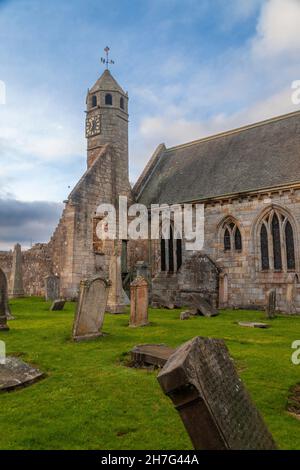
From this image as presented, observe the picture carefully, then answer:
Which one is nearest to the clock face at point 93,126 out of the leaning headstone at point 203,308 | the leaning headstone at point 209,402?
the leaning headstone at point 203,308

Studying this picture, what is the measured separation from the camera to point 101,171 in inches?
782

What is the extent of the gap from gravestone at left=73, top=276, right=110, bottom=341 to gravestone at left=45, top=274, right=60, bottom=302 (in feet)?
30.5

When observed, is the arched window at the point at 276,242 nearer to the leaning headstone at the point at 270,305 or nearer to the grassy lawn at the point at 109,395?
the leaning headstone at the point at 270,305

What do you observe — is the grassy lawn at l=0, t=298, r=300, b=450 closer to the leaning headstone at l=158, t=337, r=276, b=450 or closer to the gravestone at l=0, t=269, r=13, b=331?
the gravestone at l=0, t=269, r=13, b=331

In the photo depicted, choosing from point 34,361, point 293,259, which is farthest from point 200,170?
point 34,361

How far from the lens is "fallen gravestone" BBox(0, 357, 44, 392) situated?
521 cm

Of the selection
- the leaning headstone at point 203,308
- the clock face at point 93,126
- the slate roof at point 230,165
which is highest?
the clock face at point 93,126

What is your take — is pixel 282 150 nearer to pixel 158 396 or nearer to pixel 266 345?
pixel 266 345

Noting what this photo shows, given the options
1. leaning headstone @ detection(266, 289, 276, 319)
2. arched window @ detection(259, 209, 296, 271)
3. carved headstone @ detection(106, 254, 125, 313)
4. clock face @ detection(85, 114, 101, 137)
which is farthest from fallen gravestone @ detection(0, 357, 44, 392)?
clock face @ detection(85, 114, 101, 137)

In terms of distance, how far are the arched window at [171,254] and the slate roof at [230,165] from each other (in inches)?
88.9

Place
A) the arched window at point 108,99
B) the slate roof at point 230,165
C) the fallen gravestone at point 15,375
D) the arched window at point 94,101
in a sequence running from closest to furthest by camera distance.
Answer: the fallen gravestone at point 15,375
the slate roof at point 230,165
the arched window at point 108,99
the arched window at point 94,101

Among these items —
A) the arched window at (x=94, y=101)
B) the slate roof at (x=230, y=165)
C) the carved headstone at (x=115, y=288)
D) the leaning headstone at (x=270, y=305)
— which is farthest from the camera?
the arched window at (x=94, y=101)

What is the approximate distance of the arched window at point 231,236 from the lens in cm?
1775

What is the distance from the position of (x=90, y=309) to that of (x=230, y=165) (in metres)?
13.5
